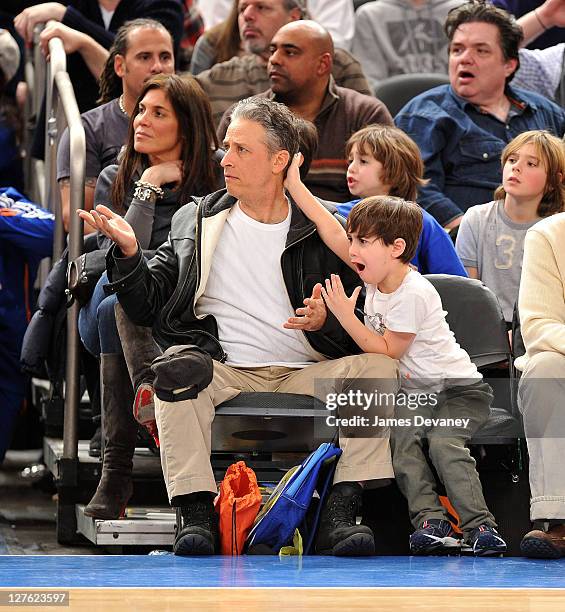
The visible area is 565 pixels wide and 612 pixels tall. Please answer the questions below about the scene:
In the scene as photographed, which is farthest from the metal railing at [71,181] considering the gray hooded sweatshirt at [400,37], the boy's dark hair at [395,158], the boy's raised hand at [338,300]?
the gray hooded sweatshirt at [400,37]

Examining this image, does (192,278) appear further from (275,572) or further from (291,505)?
(275,572)

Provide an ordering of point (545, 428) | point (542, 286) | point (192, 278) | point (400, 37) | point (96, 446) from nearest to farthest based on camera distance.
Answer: point (545, 428), point (542, 286), point (192, 278), point (96, 446), point (400, 37)

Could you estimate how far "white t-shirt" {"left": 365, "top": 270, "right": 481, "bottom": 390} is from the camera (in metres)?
3.96

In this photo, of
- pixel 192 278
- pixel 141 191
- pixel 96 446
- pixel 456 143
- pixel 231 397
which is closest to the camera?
pixel 231 397

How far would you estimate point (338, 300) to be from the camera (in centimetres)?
396

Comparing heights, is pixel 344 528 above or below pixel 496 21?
below

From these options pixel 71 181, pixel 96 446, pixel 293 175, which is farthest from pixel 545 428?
pixel 71 181

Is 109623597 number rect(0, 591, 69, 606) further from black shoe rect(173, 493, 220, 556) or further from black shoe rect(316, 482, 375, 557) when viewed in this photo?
black shoe rect(316, 482, 375, 557)

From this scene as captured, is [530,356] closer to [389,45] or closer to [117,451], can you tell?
[117,451]

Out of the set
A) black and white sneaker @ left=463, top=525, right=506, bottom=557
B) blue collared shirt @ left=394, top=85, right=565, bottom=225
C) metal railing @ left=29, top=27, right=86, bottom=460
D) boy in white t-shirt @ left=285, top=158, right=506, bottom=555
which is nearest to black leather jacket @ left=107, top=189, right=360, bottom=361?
boy in white t-shirt @ left=285, top=158, right=506, bottom=555

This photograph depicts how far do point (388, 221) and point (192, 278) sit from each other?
61cm

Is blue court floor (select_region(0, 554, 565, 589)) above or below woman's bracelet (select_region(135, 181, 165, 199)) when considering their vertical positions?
below

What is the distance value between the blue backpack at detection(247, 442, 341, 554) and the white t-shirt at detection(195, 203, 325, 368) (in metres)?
0.45

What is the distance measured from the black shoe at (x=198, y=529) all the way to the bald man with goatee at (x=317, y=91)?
205 cm
